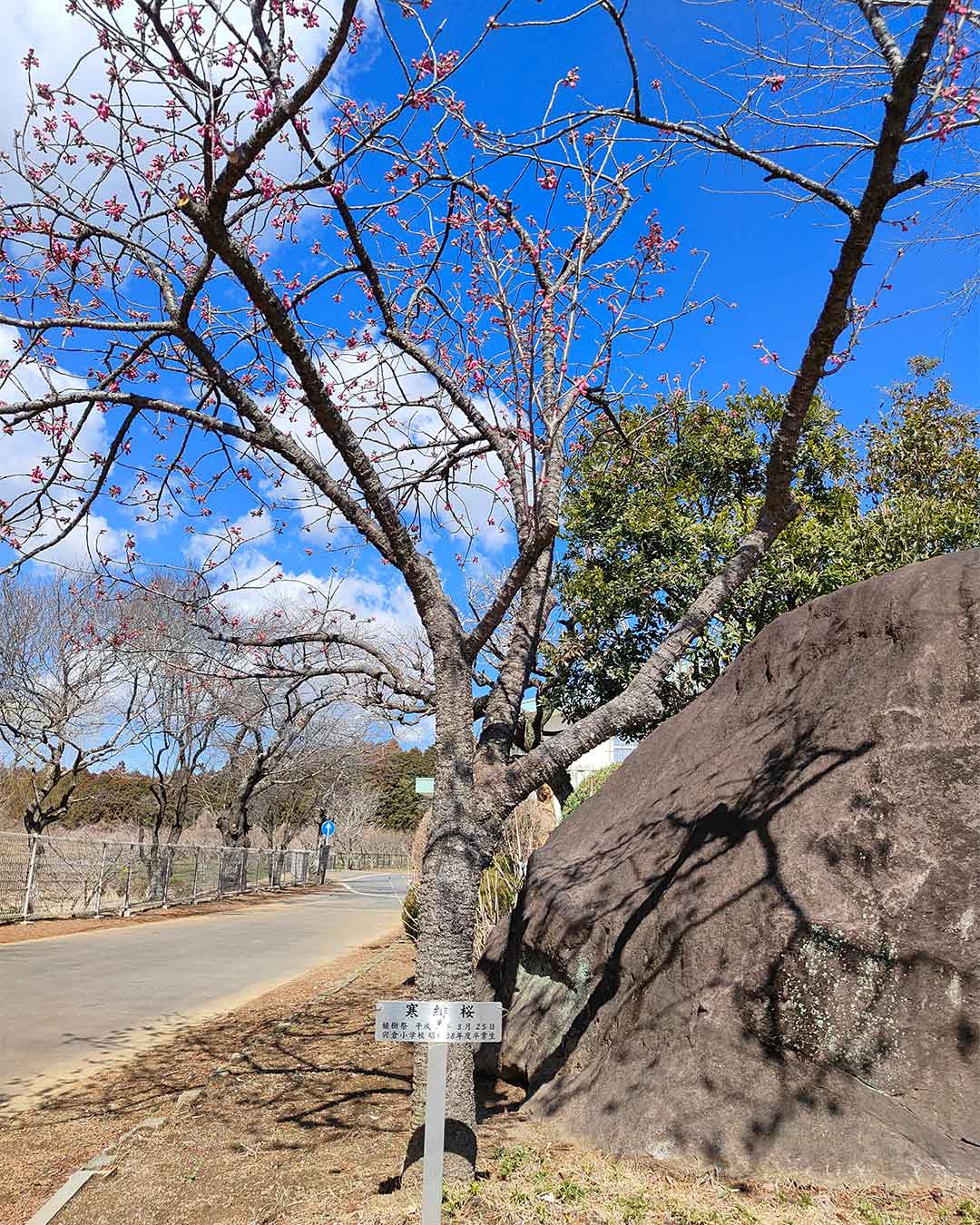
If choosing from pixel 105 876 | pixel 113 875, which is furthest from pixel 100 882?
pixel 113 875

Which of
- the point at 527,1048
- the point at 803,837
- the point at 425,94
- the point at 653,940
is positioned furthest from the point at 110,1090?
the point at 425,94

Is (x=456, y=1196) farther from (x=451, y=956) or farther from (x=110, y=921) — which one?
(x=110, y=921)

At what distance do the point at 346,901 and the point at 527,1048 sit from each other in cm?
2526

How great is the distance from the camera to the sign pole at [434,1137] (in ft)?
10.6

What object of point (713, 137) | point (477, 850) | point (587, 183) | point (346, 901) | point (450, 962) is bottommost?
point (346, 901)

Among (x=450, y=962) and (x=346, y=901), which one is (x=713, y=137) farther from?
(x=346, y=901)

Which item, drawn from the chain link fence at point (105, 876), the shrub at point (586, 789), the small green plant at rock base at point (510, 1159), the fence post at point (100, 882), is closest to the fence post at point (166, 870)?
the chain link fence at point (105, 876)

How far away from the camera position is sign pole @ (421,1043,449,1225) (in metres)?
3.22

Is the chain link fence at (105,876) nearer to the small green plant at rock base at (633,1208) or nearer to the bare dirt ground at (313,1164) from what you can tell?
the bare dirt ground at (313,1164)

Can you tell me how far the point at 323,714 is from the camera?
3512 centimetres

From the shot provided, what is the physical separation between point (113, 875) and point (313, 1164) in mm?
19555

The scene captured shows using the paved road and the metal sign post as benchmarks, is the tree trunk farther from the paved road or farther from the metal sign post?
the paved road

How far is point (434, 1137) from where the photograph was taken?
3.35 m

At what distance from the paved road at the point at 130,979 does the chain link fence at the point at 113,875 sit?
6.52ft
